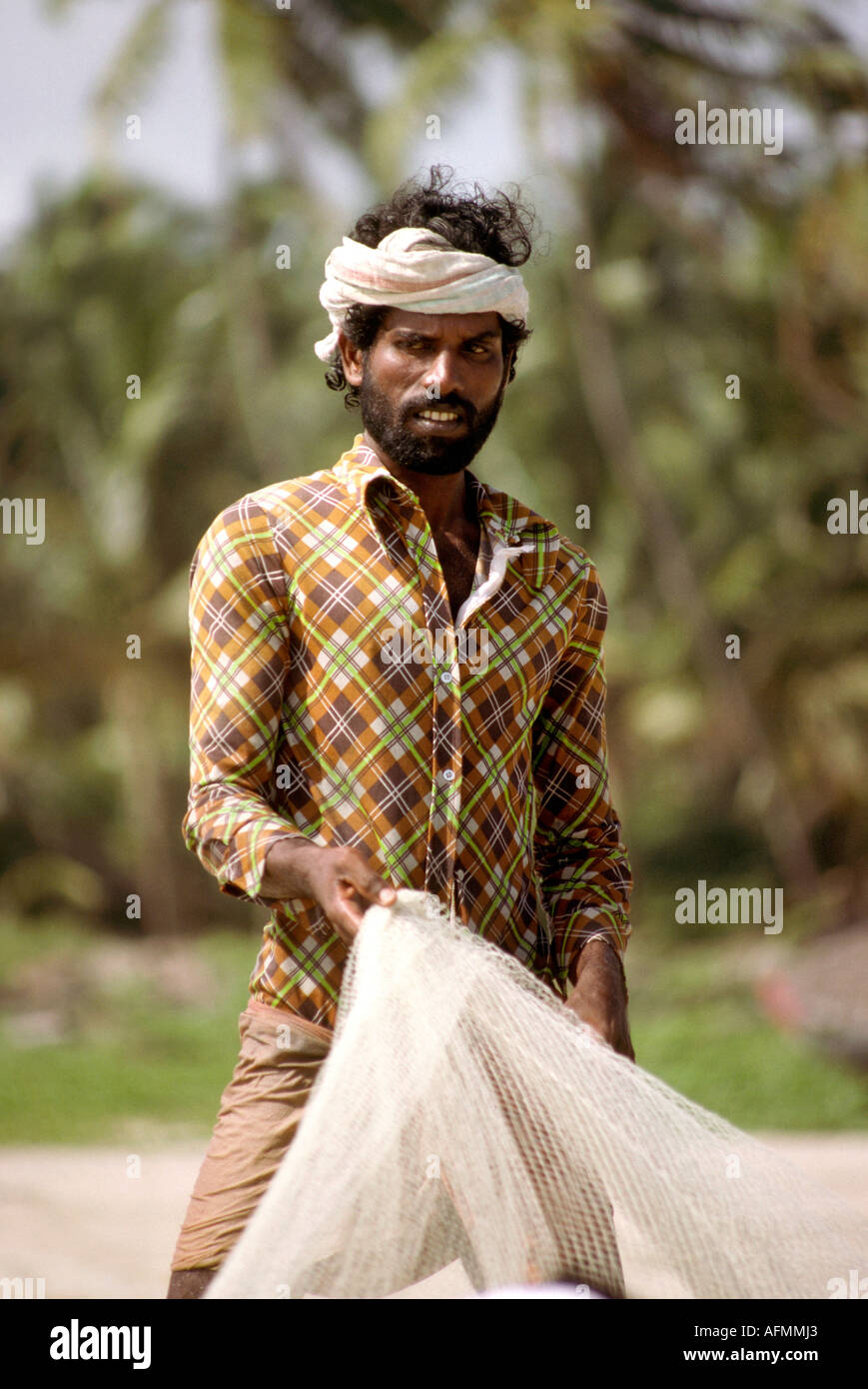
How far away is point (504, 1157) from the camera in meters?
2.14

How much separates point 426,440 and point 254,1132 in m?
0.95

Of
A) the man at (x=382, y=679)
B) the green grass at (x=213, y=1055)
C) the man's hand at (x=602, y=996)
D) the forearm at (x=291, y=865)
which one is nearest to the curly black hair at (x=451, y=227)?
the man at (x=382, y=679)

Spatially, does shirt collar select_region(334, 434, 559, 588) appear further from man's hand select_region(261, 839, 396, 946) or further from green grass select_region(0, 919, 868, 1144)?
green grass select_region(0, 919, 868, 1144)

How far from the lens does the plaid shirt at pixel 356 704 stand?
2.22 meters

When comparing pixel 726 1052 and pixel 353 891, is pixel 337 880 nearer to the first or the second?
pixel 353 891

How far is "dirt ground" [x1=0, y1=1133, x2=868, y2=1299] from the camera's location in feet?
22.6

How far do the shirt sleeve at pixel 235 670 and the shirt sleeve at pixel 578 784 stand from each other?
0.48 m

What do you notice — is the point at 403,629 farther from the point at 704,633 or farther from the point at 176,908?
the point at 176,908

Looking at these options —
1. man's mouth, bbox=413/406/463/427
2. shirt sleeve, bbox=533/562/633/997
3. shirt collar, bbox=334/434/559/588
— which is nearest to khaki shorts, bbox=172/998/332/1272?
shirt sleeve, bbox=533/562/633/997

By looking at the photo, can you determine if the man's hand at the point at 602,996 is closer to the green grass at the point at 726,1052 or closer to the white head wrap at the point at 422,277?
the white head wrap at the point at 422,277

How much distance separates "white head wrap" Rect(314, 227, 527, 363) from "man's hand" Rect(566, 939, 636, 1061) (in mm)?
895

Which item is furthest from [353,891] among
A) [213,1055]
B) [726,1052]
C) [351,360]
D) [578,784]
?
[213,1055]

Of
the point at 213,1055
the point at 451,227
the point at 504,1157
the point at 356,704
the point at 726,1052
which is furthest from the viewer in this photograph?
the point at 213,1055
